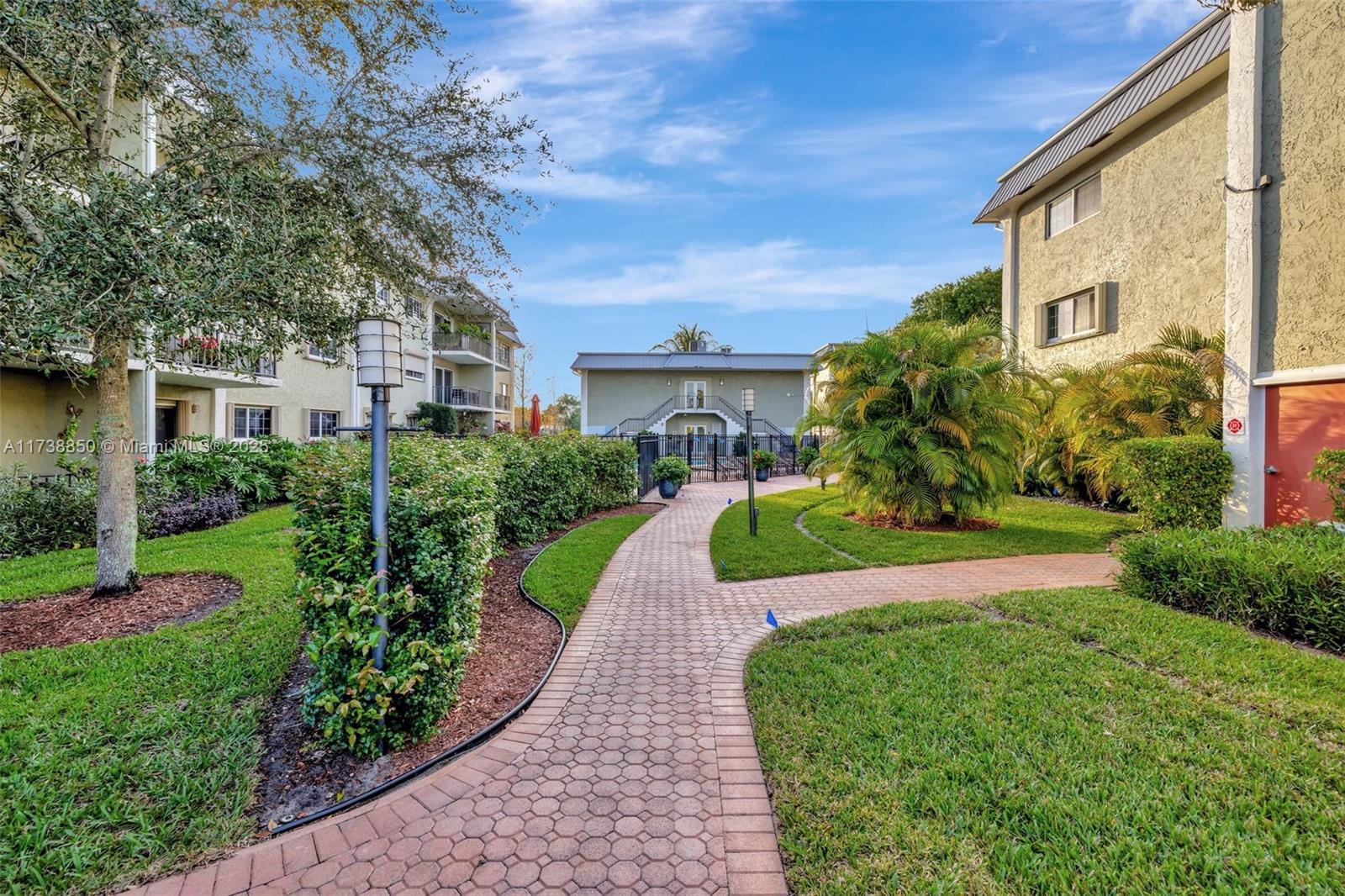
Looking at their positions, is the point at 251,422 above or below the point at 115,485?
above

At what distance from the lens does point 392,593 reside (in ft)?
10.1

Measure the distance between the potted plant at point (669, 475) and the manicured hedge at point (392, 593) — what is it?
36.6ft

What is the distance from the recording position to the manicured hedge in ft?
9.75

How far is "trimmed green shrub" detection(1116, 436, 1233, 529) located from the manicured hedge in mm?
9791

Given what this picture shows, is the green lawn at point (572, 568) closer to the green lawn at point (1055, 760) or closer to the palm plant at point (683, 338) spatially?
the green lawn at point (1055, 760)

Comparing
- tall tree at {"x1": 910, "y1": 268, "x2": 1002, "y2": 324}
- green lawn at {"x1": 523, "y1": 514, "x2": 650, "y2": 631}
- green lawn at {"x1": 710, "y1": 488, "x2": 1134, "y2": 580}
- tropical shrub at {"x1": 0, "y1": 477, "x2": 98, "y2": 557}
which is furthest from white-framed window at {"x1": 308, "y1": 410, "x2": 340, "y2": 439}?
tall tree at {"x1": 910, "y1": 268, "x2": 1002, "y2": 324}

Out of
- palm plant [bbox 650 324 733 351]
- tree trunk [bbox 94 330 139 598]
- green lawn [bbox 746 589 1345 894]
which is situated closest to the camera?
green lawn [bbox 746 589 1345 894]

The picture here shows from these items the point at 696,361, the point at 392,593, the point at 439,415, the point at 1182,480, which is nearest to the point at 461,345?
the point at 439,415

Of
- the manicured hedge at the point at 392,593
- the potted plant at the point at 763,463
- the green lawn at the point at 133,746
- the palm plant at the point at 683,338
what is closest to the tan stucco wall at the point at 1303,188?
the manicured hedge at the point at 392,593

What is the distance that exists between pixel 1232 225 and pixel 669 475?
11708mm

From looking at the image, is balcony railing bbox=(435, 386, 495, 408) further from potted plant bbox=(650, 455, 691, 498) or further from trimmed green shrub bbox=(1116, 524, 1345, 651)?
trimmed green shrub bbox=(1116, 524, 1345, 651)

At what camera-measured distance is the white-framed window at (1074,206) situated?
→ 13.2m

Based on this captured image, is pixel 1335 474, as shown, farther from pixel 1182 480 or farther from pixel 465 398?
pixel 465 398

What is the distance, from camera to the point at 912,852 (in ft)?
7.65
